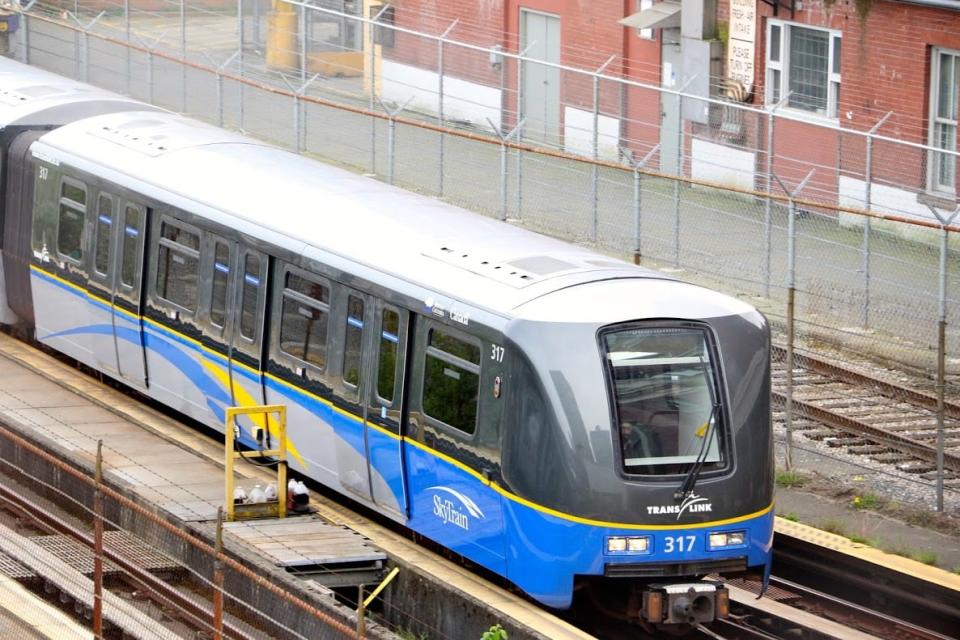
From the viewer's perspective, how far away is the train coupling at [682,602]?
12.3 m

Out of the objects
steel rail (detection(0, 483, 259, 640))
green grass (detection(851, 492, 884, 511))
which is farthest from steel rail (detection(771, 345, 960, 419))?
steel rail (detection(0, 483, 259, 640))

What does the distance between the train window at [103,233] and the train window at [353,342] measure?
451 cm

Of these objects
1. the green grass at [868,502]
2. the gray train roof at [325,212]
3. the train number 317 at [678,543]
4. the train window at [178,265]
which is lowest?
the green grass at [868,502]

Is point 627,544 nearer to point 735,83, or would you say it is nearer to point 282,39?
point 735,83

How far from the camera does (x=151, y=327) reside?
17.6m

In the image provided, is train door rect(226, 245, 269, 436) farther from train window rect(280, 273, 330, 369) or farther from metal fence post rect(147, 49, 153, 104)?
metal fence post rect(147, 49, 153, 104)

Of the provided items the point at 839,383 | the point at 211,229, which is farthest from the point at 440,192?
the point at 211,229

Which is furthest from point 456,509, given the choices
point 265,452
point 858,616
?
point 858,616

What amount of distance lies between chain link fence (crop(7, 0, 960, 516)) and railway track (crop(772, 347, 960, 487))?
0.54 metres

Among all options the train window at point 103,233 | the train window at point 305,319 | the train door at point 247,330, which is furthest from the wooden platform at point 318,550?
the train window at point 103,233

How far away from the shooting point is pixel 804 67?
93.4ft

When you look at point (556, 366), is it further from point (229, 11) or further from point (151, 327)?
point (229, 11)

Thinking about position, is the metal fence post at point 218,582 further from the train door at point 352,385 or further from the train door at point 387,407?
the train door at point 352,385

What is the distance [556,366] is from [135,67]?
24160 millimetres
